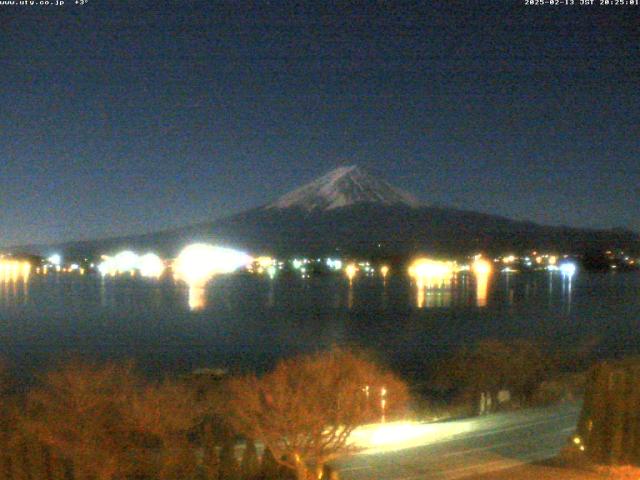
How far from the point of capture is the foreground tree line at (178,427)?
7.05m

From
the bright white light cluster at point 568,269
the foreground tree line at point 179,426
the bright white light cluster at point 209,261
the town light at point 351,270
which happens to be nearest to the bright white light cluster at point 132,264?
the bright white light cluster at point 209,261

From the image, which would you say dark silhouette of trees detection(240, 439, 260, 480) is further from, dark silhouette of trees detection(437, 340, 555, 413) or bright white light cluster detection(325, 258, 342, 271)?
bright white light cluster detection(325, 258, 342, 271)

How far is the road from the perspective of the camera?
8508 millimetres

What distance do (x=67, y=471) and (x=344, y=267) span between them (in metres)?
81.1

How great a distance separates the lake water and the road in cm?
1016

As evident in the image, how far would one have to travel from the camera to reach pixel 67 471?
25.4 feet

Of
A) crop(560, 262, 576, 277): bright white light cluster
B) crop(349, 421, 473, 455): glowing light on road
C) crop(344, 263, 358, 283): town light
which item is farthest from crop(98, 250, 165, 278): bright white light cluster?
crop(349, 421, 473, 455): glowing light on road

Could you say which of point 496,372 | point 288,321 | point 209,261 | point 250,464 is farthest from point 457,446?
point 209,261

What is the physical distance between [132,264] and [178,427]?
9598 centimetres

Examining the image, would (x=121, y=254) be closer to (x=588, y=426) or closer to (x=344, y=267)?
(x=344, y=267)

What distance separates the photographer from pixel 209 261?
96.3 metres

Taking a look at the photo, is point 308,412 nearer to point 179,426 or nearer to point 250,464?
point 250,464

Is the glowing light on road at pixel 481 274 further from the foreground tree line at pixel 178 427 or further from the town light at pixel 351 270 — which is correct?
the foreground tree line at pixel 178 427

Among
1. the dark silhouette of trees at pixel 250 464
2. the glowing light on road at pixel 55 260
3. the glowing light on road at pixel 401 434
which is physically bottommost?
the glowing light on road at pixel 401 434
